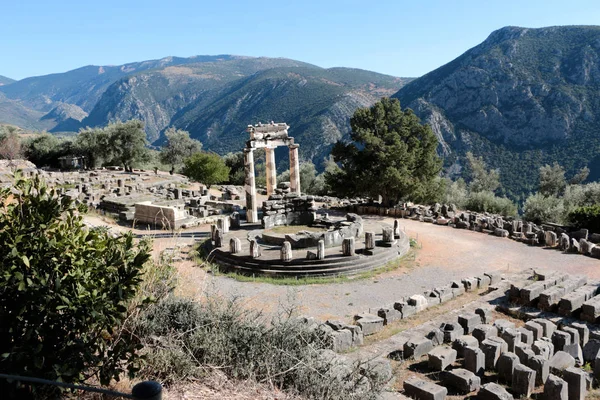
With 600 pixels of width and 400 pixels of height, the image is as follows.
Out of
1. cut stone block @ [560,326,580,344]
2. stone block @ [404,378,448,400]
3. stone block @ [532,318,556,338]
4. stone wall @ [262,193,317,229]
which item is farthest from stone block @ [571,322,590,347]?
stone wall @ [262,193,317,229]

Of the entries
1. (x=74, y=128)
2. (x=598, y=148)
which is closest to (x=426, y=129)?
(x=598, y=148)

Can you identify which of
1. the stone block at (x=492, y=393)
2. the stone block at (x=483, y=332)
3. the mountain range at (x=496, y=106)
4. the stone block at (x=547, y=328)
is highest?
the mountain range at (x=496, y=106)

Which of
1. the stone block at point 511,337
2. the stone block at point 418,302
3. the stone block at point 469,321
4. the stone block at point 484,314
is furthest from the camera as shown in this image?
the stone block at point 418,302

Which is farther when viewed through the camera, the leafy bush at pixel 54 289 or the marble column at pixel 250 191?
the marble column at pixel 250 191

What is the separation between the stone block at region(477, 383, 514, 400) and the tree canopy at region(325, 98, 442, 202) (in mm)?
22388

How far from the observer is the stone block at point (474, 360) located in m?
9.83

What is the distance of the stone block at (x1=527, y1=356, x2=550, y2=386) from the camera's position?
9.48 metres

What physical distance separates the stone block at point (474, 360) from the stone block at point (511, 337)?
4.13 feet

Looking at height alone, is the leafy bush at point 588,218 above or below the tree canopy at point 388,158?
below

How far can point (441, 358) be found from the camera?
1012 centimetres

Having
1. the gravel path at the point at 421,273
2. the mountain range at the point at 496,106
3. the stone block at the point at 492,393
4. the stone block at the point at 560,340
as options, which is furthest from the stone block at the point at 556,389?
the mountain range at the point at 496,106

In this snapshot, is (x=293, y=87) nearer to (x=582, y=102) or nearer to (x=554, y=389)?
(x=582, y=102)

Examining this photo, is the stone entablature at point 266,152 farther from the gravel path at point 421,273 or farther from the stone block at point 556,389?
the stone block at point 556,389

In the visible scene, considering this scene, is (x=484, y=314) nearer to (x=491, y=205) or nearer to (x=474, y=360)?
(x=474, y=360)
